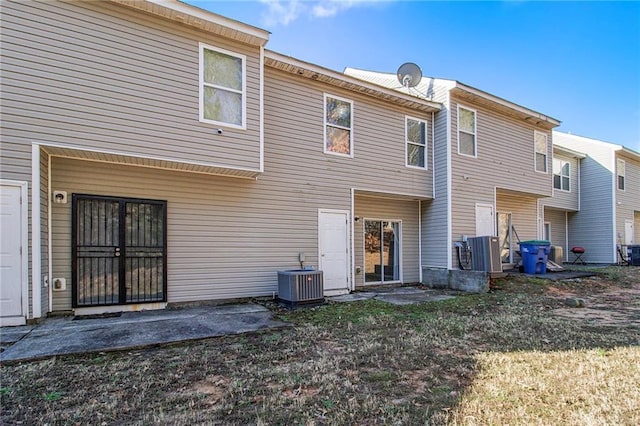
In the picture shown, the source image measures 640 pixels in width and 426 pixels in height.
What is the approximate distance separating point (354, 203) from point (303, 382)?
6.45 m

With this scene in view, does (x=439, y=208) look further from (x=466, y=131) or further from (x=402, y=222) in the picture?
(x=466, y=131)

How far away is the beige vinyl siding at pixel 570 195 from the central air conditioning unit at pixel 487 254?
784 centimetres

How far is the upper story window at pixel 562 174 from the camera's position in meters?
15.8

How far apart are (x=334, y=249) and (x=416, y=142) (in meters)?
4.19

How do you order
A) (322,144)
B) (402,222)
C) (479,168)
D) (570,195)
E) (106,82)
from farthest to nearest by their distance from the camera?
1. (570,195)
2. (479,168)
3. (402,222)
4. (322,144)
5. (106,82)

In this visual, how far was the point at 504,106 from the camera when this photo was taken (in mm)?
10922

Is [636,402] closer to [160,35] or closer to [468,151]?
[160,35]

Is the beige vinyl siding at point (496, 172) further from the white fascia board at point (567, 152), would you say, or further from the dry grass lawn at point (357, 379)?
the dry grass lawn at point (357, 379)

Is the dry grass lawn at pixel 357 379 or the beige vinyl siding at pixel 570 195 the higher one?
the beige vinyl siding at pixel 570 195

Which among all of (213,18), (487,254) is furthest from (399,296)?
(213,18)

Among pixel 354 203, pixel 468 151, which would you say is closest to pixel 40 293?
pixel 354 203

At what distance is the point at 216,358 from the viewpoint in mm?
4066

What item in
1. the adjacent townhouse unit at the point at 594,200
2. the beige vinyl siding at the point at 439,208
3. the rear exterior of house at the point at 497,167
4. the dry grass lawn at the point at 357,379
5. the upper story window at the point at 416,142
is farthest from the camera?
the adjacent townhouse unit at the point at 594,200

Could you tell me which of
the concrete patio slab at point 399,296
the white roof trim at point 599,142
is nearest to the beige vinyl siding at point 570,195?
the white roof trim at point 599,142
